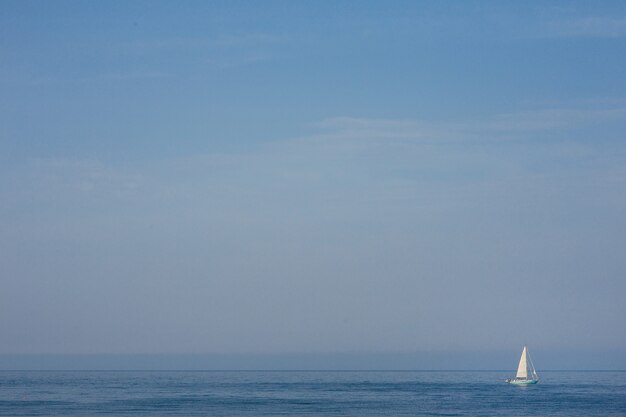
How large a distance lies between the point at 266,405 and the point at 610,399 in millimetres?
55553

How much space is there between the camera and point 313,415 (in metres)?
101

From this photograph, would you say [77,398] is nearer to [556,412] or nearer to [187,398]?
[187,398]

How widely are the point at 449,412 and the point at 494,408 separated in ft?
35.6

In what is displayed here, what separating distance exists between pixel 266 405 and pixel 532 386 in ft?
293

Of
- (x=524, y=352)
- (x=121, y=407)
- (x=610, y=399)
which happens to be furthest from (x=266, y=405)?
(x=524, y=352)

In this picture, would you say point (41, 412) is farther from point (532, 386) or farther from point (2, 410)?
point (532, 386)

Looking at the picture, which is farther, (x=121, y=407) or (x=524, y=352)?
(x=524, y=352)

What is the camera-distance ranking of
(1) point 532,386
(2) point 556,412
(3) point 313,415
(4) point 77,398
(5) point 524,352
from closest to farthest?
(3) point 313,415, (2) point 556,412, (4) point 77,398, (5) point 524,352, (1) point 532,386

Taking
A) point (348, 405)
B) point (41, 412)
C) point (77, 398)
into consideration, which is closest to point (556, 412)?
point (348, 405)

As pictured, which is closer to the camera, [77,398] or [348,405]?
[348,405]

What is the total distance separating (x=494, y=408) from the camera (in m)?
115

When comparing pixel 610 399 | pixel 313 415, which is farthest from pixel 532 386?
pixel 313 415

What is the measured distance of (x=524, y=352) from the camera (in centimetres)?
17475

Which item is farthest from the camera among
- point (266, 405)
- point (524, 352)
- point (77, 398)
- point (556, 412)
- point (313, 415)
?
point (524, 352)
